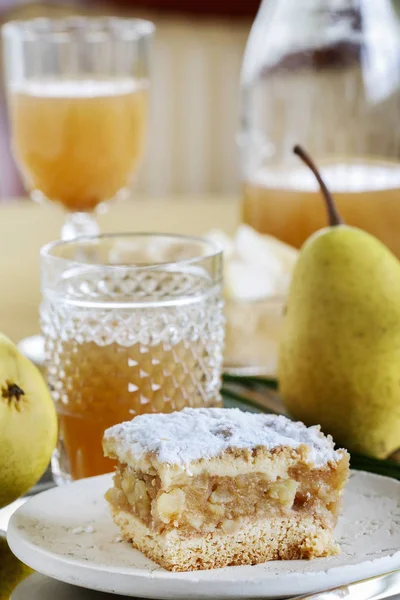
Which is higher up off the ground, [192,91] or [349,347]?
[349,347]

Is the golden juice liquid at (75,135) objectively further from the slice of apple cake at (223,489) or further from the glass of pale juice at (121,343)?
the slice of apple cake at (223,489)

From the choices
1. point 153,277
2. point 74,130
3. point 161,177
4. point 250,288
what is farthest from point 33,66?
point 161,177

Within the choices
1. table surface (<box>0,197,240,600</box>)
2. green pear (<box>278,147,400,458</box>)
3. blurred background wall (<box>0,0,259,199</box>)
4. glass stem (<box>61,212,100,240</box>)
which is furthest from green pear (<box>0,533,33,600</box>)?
blurred background wall (<box>0,0,259,199</box>)

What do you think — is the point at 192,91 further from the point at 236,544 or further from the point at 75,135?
the point at 236,544

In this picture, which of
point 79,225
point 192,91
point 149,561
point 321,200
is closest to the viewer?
point 149,561

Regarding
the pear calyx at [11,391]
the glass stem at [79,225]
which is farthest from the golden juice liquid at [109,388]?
the glass stem at [79,225]

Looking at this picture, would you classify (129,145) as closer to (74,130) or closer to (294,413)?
(74,130)

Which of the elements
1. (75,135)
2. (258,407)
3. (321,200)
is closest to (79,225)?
(75,135)
